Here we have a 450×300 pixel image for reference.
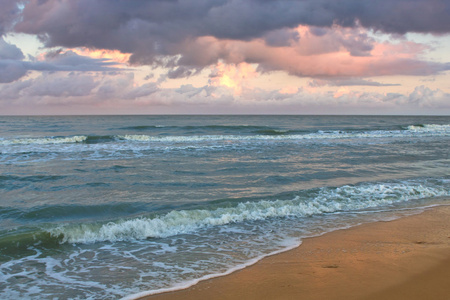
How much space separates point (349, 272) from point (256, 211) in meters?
3.60

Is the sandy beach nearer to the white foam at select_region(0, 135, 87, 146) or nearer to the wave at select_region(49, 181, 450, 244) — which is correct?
the wave at select_region(49, 181, 450, 244)

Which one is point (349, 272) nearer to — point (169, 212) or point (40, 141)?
point (169, 212)

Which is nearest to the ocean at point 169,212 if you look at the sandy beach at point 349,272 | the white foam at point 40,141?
the sandy beach at point 349,272

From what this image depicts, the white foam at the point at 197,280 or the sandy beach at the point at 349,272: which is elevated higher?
the sandy beach at the point at 349,272

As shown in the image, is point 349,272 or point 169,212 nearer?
point 349,272

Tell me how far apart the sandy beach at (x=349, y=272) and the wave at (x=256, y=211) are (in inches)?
77.6

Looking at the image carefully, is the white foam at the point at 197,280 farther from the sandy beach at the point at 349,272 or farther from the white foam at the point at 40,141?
the white foam at the point at 40,141

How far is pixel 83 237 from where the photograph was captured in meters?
6.54

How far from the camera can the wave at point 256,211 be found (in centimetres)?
670

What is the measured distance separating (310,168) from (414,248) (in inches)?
336

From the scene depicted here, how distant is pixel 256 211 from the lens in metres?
8.27

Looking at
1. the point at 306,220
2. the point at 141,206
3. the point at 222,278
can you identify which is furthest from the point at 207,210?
the point at 222,278

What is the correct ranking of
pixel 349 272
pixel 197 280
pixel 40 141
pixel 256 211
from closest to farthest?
pixel 197 280, pixel 349 272, pixel 256 211, pixel 40 141

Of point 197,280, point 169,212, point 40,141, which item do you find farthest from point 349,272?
point 40,141
